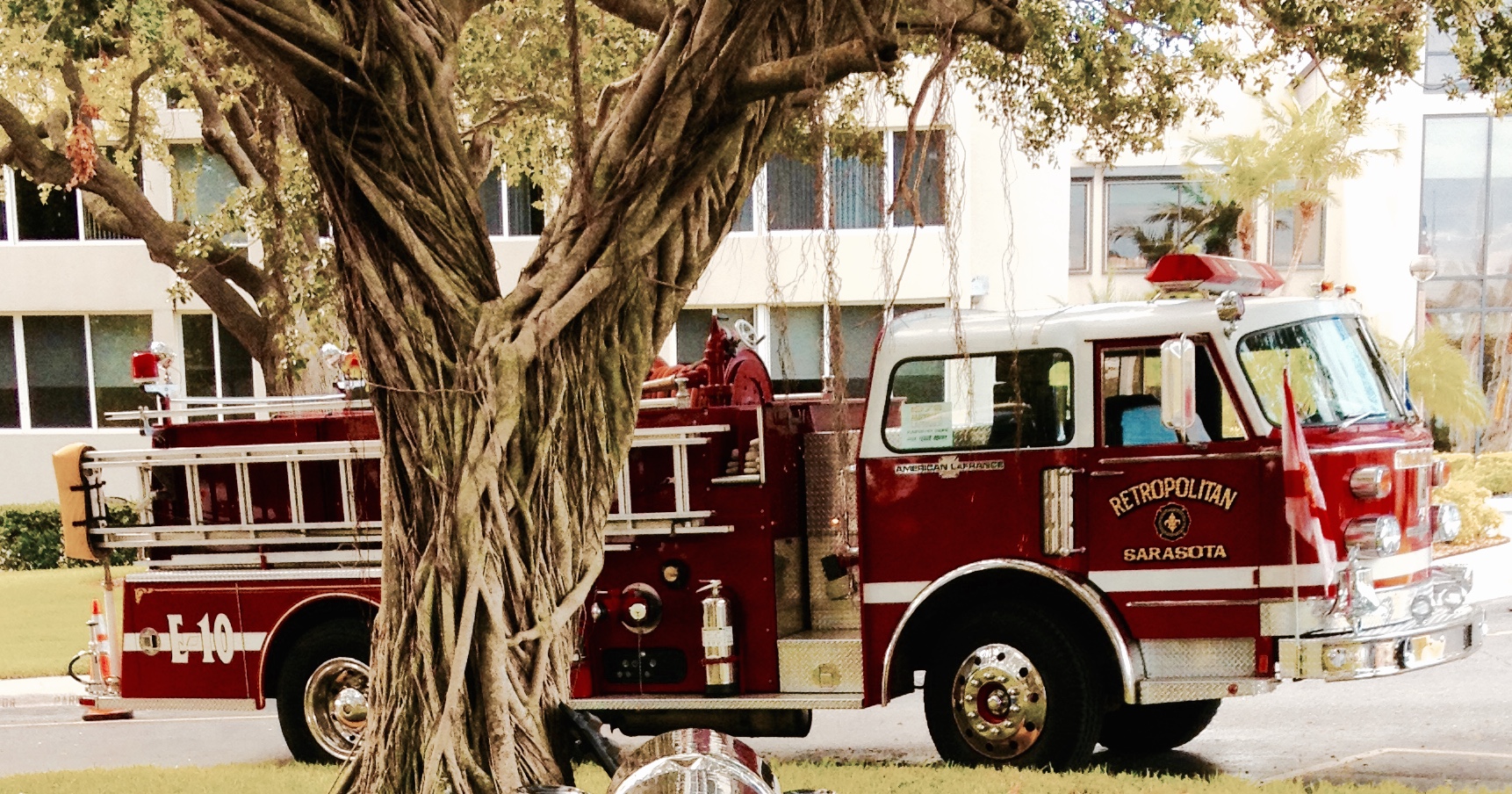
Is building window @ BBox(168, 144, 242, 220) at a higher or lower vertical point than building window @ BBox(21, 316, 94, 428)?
higher

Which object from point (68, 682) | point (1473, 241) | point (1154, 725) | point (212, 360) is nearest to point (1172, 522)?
point (1154, 725)

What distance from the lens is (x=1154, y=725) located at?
8094 mm

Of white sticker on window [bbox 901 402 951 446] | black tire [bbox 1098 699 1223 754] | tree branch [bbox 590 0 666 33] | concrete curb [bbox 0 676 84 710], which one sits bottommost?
concrete curb [bbox 0 676 84 710]

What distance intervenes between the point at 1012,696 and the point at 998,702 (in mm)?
77

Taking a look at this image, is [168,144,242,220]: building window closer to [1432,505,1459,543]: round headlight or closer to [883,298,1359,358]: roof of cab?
[883,298,1359,358]: roof of cab

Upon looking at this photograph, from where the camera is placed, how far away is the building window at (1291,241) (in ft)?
95.0

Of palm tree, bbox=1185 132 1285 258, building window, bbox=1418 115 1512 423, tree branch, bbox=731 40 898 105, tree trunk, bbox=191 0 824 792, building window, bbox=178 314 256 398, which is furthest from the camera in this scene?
building window, bbox=1418 115 1512 423

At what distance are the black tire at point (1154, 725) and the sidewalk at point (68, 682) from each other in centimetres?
421

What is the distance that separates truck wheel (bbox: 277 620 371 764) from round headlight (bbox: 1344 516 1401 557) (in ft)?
17.6

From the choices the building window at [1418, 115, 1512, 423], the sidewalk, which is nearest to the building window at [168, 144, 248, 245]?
the sidewalk

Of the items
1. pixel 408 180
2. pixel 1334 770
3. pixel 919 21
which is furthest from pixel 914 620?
pixel 408 180

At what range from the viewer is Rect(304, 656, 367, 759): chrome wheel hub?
8.41 meters

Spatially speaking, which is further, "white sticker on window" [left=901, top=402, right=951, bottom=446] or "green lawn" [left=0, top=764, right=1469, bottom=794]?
"white sticker on window" [left=901, top=402, right=951, bottom=446]

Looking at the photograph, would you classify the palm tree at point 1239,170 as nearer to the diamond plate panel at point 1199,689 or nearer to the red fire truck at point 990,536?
the red fire truck at point 990,536
